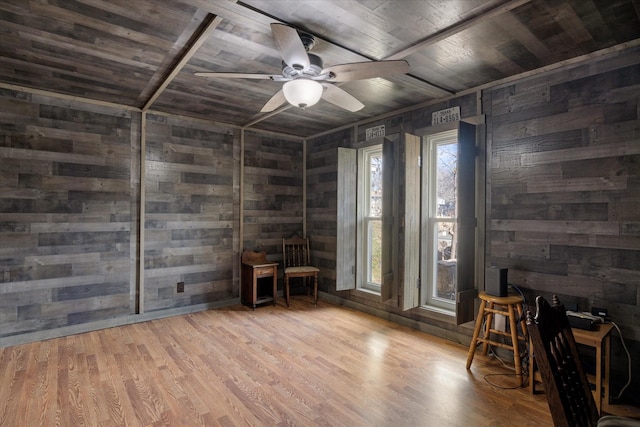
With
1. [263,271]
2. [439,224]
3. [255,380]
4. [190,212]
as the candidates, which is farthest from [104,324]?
[439,224]

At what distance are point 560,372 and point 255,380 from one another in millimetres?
2237

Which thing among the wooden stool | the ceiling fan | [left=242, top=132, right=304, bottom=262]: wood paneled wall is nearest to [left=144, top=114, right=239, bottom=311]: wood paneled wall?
[left=242, top=132, right=304, bottom=262]: wood paneled wall

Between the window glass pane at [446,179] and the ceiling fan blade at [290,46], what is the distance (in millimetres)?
2129

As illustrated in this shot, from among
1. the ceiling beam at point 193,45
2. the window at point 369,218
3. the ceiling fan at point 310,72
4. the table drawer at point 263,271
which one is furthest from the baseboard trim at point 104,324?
the ceiling fan at point 310,72

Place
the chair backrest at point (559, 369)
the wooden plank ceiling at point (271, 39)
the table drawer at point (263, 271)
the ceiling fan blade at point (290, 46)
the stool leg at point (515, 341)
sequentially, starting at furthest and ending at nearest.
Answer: the table drawer at point (263, 271)
the stool leg at point (515, 341)
the wooden plank ceiling at point (271, 39)
the ceiling fan blade at point (290, 46)
the chair backrest at point (559, 369)

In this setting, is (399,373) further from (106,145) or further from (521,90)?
(106,145)

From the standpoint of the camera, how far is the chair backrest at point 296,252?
5.25 meters

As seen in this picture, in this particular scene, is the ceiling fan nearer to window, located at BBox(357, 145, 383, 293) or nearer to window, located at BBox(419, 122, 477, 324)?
window, located at BBox(419, 122, 477, 324)

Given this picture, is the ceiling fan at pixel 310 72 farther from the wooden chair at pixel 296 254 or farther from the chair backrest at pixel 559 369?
the wooden chair at pixel 296 254

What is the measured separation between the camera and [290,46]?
206 cm

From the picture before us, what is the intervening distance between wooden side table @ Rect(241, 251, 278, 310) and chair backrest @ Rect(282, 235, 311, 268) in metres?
0.37

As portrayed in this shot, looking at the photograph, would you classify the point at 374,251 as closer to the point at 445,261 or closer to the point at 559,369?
the point at 445,261

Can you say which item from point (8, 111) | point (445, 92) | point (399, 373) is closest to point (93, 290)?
point (8, 111)

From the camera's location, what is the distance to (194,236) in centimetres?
454
